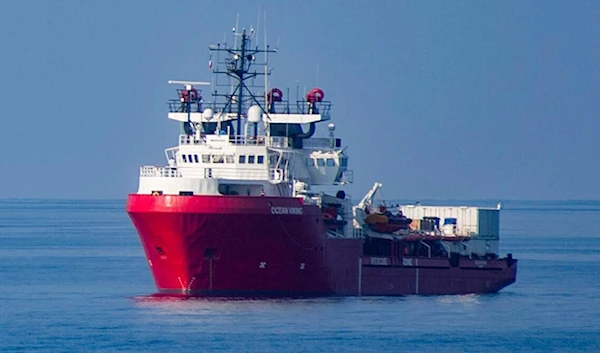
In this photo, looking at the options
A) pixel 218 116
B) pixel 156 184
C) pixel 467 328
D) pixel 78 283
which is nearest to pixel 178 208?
pixel 156 184

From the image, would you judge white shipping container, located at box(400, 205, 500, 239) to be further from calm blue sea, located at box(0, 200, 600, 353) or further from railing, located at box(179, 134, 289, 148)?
railing, located at box(179, 134, 289, 148)

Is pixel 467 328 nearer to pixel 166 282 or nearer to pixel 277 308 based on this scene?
pixel 277 308

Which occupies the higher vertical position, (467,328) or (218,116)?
(218,116)

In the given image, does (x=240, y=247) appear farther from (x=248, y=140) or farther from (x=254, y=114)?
(x=254, y=114)

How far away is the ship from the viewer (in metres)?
58.9

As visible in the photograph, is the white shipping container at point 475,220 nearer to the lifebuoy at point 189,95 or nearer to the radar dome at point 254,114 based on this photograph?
the radar dome at point 254,114

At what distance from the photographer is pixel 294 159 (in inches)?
2515

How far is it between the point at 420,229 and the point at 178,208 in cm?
1436

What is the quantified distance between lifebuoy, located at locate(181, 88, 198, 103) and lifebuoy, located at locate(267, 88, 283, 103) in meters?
2.84

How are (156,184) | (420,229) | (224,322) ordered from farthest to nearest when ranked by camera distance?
(420,229), (156,184), (224,322)

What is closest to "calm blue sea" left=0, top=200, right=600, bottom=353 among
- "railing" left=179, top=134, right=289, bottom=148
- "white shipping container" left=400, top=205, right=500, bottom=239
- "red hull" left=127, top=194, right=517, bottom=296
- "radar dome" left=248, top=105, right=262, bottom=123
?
"red hull" left=127, top=194, right=517, bottom=296

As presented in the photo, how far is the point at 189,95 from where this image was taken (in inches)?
2549

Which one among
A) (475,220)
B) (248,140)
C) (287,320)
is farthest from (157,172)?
(475,220)

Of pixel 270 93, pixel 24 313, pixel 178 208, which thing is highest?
pixel 270 93
